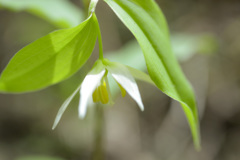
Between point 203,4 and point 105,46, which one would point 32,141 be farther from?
point 203,4

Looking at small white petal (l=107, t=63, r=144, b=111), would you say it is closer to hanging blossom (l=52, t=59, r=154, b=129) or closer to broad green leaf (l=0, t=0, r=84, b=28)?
hanging blossom (l=52, t=59, r=154, b=129)

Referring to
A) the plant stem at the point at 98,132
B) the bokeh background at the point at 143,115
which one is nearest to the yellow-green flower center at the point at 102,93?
the plant stem at the point at 98,132

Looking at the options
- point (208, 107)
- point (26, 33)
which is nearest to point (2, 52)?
point (26, 33)

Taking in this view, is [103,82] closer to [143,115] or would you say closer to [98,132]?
[98,132]

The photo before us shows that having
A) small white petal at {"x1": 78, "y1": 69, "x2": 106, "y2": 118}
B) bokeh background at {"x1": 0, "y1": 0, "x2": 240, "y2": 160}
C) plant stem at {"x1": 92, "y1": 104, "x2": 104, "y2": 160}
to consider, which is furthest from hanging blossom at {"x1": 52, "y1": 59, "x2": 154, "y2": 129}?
bokeh background at {"x1": 0, "y1": 0, "x2": 240, "y2": 160}

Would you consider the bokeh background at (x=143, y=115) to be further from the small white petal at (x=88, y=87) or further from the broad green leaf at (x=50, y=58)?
the small white petal at (x=88, y=87)
